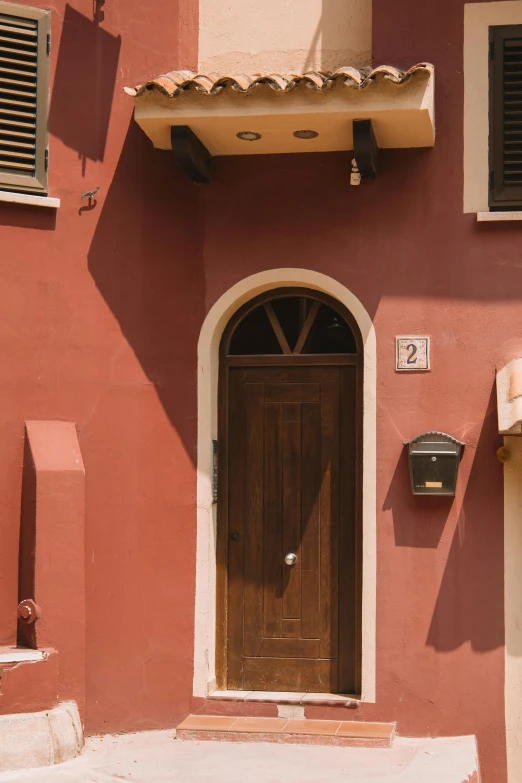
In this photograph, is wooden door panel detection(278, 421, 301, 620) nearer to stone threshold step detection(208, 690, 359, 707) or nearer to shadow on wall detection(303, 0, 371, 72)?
stone threshold step detection(208, 690, 359, 707)

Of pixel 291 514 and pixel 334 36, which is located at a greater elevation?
pixel 334 36

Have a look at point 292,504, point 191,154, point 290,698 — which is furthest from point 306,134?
point 290,698

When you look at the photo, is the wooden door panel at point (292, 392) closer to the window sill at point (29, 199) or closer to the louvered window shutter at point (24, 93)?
the window sill at point (29, 199)

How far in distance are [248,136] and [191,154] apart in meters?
0.44

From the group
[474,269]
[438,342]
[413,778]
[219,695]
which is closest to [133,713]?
[219,695]

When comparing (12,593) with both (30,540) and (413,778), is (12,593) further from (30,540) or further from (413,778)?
(413,778)

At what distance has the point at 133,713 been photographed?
23.6 ft

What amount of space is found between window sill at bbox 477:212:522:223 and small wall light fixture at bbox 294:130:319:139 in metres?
1.26

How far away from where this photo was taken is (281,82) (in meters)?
6.92

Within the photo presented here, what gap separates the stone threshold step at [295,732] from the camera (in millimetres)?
6824

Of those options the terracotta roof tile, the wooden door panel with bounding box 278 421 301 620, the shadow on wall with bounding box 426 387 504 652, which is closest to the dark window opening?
the wooden door panel with bounding box 278 421 301 620

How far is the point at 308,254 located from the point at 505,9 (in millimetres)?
2192

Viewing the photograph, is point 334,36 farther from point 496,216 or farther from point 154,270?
point 154,270

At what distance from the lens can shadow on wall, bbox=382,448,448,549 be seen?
23.3 feet
